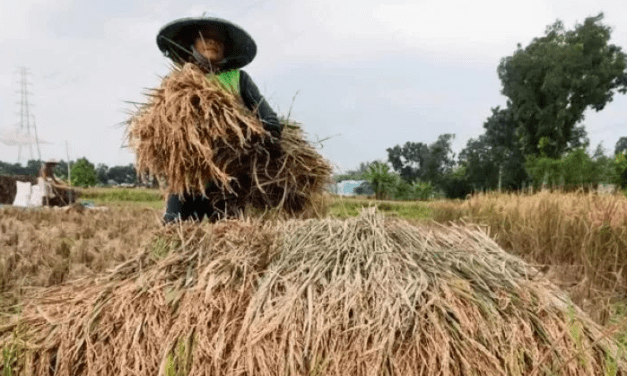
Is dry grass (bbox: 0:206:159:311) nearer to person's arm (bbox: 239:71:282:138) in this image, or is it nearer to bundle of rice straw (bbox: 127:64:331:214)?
bundle of rice straw (bbox: 127:64:331:214)

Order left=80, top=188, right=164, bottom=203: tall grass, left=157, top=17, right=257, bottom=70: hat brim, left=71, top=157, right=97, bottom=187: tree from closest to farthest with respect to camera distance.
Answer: left=157, top=17, right=257, bottom=70: hat brim → left=80, top=188, right=164, bottom=203: tall grass → left=71, top=157, right=97, bottom=187: tree

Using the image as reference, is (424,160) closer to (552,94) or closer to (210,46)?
(552,94)

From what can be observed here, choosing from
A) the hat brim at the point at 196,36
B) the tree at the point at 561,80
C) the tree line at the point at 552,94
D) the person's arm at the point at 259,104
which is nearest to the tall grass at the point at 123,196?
the tree line at the point at 552,94

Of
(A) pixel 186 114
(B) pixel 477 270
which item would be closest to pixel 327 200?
(A) pixel 186 114

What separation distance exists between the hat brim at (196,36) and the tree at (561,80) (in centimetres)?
3682

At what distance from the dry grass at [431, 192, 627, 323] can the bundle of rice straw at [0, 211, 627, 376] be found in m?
1.69

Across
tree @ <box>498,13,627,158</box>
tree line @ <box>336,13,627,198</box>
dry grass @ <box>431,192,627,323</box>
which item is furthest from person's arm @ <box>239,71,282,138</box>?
tree @ <box>498,13,627,158</box>

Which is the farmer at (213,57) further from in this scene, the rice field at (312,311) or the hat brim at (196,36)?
the rice field at (312,311)

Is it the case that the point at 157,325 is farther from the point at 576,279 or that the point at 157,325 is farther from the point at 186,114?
the point at 576,279

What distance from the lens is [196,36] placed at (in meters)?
2.67

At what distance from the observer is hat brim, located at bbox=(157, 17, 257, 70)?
2559mm

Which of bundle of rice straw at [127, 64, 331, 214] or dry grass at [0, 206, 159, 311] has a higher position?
bundle of rice straw at [127, 64, 331, 214]

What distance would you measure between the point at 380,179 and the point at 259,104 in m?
31.4

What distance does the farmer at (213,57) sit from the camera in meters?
2.39
